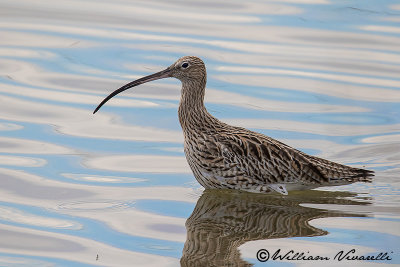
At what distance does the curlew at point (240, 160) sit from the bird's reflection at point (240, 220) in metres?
0.16

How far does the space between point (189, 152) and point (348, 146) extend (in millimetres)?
2595

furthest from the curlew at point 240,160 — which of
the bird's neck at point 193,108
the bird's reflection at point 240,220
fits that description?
the bird's reflection at point 240,220

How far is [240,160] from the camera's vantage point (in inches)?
444

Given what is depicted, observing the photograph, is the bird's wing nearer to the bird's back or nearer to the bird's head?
the bird's back

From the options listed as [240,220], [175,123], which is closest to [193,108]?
[240,220]

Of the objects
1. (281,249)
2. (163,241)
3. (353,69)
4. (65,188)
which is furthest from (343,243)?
(353,69)

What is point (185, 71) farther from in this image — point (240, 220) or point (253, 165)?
point (240, 220)

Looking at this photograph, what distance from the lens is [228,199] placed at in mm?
11148

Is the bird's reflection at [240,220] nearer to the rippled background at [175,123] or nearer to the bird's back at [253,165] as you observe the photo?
the rippled background at [175,123]

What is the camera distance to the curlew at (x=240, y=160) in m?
11.2

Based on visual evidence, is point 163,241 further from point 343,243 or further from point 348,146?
point 348,146

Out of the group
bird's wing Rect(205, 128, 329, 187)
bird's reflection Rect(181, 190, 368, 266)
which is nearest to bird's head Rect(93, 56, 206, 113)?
bird's wing Rect(205, 128, 329, 187)

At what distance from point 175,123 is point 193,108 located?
202 centimetres

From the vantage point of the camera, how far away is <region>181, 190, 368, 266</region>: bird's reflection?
9297 millimetres
